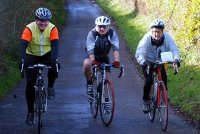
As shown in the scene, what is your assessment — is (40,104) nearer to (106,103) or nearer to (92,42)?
(106,103)

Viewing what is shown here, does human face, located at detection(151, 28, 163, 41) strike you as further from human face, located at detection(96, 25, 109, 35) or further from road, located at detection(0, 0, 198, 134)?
road, located at detection(0, 0, 198, 134)

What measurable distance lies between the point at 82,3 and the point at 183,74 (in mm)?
39245

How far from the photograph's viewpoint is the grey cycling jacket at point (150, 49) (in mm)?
9305

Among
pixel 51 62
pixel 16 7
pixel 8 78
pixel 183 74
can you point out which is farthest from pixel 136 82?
pixel 51 62

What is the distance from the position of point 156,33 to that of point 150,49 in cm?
42

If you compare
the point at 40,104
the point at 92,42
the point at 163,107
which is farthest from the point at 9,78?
the point at 163,107

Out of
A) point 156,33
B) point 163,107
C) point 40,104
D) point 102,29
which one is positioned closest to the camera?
point 40,104

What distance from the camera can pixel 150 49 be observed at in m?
9.56

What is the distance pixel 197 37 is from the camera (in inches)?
577

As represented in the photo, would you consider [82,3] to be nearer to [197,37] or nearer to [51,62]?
[197,37]

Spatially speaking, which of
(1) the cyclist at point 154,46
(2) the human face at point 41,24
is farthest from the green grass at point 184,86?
(2) the human face at point 41,24

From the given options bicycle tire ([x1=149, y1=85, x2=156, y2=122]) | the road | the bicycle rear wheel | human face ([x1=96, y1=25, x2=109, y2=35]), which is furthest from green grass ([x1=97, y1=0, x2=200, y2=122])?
human face ([x1=96, y1=25, x2=109, y2=35])

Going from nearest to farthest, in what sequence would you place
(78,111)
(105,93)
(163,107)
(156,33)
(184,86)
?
1. (163,107)
2. (156,33)
3. (105,93)
4. (78,111)
5. (184,86)

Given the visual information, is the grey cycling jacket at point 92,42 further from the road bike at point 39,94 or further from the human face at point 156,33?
the road bike at point 39,94
